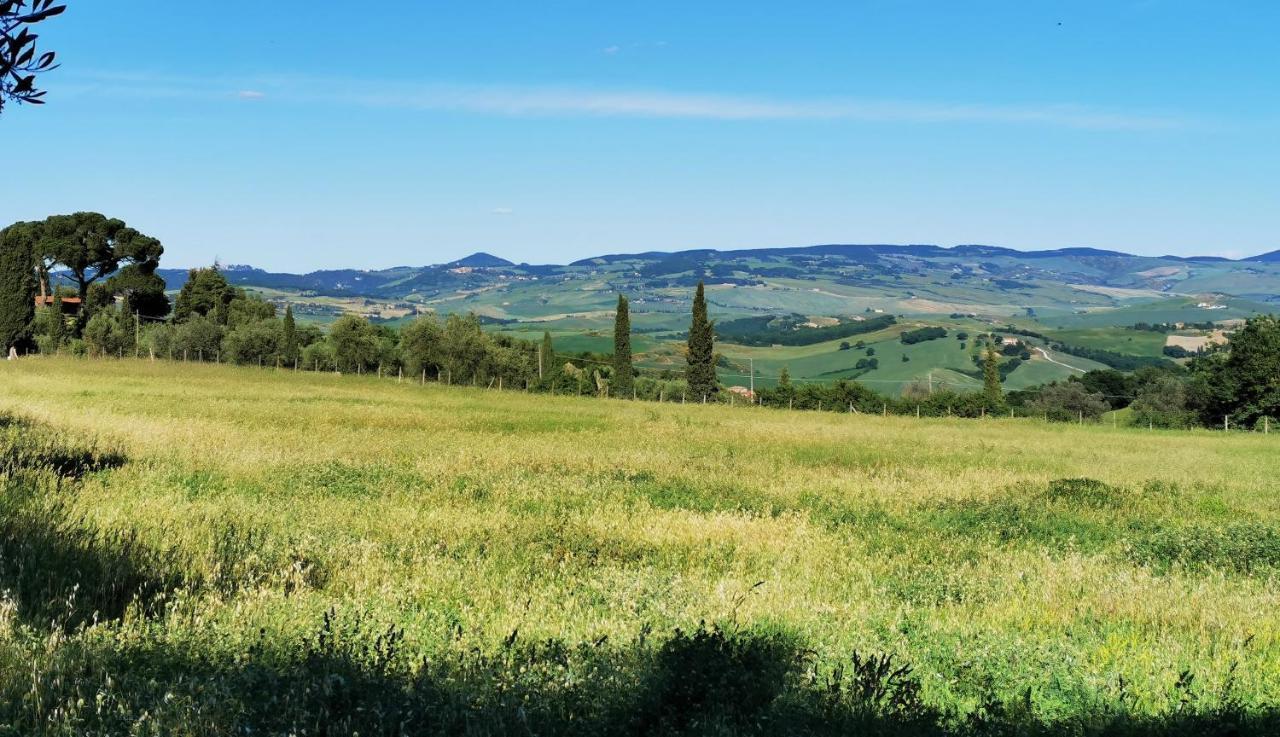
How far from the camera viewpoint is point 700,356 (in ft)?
281

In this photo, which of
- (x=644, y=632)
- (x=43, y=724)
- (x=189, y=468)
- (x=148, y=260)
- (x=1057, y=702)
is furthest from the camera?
(x=148, y=260)

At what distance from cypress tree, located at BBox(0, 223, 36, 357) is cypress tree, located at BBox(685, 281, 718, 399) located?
178 ft

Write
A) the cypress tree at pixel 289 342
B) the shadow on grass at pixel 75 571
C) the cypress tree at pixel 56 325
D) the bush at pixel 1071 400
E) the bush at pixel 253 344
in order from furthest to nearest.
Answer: the bush at pixel 1071 400, the cypress tree at pixel 289 342, the bush at pixel 253 344, the cypress tree at pixel 56 325, the shadow on grass at pixel 75 571

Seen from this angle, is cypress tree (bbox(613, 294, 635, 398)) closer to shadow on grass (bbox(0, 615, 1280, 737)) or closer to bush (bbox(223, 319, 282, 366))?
bush (bbox(223, 319, 282, 366))

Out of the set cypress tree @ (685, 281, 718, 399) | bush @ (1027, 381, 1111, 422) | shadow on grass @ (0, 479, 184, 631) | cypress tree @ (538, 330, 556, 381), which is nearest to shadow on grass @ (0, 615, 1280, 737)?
shadow on grass @ (0, 479, 184, 631)

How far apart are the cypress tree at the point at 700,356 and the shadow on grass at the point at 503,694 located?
78.9 meters

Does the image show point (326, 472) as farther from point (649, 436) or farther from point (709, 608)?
point (649, 436)

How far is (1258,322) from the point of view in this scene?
236 ft

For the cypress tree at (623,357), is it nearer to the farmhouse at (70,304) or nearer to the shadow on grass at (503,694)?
the farmhouse at (70,304)

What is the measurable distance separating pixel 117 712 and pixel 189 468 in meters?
13.5

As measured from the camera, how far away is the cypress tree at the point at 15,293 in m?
70.6

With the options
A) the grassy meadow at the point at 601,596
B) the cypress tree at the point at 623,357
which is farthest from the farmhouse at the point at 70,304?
the grassy meadow at the point at 601,596

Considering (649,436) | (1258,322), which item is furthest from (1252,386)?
(649,436)

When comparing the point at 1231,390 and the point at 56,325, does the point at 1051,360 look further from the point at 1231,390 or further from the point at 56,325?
the point at 56,325
